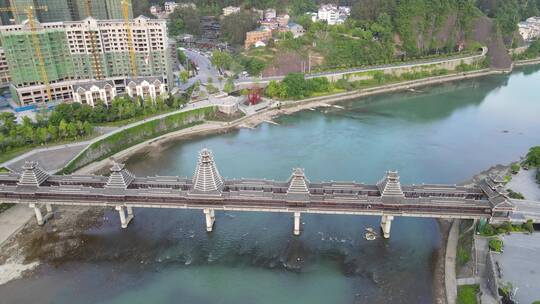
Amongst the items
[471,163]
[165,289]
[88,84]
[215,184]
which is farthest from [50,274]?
[471,163]

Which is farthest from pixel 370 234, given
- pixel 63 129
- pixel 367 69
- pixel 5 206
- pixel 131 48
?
pixel 367 69

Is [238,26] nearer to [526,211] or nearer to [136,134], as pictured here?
[136,134]

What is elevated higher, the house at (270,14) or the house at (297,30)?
the house at (270,14)

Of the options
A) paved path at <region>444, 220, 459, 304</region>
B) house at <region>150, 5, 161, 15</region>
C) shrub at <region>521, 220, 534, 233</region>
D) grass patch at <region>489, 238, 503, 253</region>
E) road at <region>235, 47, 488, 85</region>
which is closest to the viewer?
paved path at <region>444, 220, 459, 304</region>

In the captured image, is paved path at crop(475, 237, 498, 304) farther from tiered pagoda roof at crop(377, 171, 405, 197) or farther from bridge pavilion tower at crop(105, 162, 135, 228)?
bridge pavilion tower at crop(105, 162, 135, 228)

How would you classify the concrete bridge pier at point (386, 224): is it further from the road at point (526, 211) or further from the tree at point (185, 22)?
the tree at point (185, 22)

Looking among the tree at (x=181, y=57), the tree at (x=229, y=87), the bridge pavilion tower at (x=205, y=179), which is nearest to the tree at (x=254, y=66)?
the tree at (x=229, y=87)

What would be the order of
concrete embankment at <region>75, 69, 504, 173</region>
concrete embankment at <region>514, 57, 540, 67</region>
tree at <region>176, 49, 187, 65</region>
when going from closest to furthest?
concrete embankment at <region>75, 69, 504, 173</region>, tree at <region>176, 49, 187, 65</region>, concrete embankment at <region>514, 57, 540, 67</region>

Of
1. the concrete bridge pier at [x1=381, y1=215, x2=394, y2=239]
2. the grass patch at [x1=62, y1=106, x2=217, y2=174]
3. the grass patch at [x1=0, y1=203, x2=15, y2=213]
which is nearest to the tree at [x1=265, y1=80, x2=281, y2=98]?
the grass patch at [x1=62, y1=106, x2=217, y2=174]
